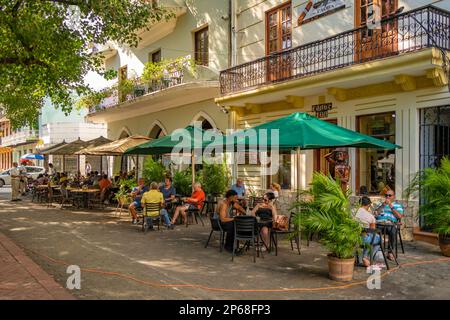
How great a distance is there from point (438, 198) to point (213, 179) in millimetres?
8057

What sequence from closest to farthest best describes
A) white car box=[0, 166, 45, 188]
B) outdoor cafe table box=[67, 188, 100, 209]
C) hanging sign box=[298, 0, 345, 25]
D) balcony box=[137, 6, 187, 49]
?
hanging sign box=[298, 0, 345, 25]
outdoor cafe table box=[67, 188, 100, 209]
balcony box=[137, 6, 187, 49]
white car box=[0, 166, 45, 188]

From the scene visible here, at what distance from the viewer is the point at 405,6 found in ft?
34.8

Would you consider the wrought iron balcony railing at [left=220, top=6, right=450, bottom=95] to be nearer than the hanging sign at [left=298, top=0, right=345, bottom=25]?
Yes

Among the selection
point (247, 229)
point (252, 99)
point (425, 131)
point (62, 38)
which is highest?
point (62, 38)

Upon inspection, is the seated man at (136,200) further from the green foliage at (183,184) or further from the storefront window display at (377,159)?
the storefront window display at (377,159)

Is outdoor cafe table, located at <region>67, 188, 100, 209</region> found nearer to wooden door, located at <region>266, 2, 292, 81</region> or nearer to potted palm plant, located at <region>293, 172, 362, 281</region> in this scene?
wooden door, located at <region>266, 2, 292, 81</region>

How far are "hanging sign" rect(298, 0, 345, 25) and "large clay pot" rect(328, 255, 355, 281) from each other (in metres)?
8.01

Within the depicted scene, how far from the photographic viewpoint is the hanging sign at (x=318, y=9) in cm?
1231

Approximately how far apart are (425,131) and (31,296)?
8.83m

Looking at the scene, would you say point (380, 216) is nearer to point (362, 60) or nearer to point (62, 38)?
point (362, 60)

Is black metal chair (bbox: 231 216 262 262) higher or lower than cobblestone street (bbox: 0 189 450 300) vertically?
higher

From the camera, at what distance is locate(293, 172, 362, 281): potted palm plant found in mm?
6453

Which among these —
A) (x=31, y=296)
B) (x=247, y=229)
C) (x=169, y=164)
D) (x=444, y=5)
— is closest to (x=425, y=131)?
(x=444, y=5)

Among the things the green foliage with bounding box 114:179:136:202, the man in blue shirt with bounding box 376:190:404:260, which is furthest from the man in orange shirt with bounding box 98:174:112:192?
the man in blue shirt with bounding box 376:190:404:260
